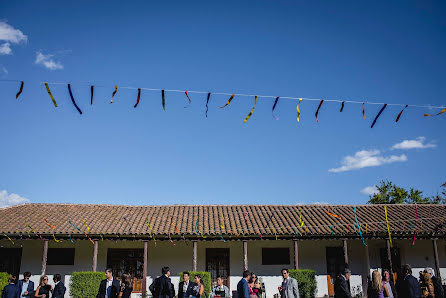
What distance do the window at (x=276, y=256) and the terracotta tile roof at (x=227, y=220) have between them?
135 centimetres

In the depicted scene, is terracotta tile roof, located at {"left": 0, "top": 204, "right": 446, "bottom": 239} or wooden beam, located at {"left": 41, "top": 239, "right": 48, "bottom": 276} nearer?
wooden beam, located at {"left": 41, "top": 239, "right": 48, "bottom": 276}

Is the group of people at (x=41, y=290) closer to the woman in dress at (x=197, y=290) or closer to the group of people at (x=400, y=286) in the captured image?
the woman in dress at (x=197, y=290)

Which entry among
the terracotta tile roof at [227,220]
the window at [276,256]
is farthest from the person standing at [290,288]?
the window at [276,256]

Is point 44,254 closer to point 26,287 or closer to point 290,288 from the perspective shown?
point 26,287

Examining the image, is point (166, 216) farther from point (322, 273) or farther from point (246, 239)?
point (322, 273)

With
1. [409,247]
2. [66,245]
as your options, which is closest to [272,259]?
[409,247]

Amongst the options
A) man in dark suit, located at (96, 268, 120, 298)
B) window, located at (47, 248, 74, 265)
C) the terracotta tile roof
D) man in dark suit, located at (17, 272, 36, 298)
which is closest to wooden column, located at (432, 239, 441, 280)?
the terracotta tile roof

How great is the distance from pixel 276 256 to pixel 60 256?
399 inches

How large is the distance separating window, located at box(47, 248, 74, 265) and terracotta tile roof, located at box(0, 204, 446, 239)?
133 centimetres

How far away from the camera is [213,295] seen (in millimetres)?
9430

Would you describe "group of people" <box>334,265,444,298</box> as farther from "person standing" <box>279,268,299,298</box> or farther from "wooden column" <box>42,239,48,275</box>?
"wooden column" <box>42,239,48,275</box>

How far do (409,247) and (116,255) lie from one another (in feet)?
46.8

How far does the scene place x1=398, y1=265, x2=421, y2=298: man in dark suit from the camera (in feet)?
24.0

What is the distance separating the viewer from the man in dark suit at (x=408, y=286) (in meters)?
7.32
